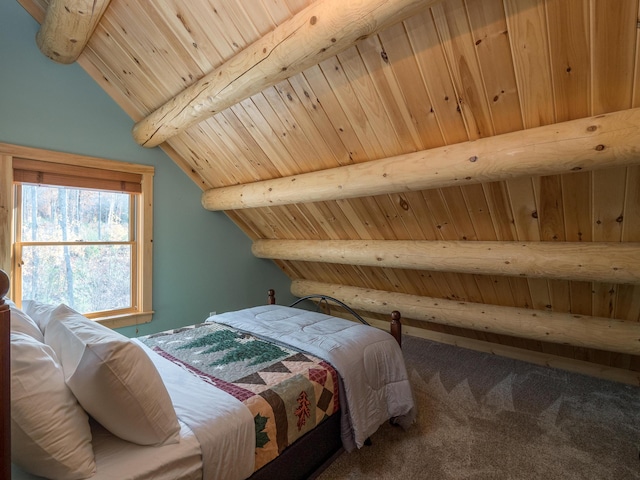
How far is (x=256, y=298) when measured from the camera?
4305 mm

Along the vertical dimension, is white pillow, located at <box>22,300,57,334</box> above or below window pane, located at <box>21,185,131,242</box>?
below

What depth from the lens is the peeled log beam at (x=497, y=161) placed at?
1.49m

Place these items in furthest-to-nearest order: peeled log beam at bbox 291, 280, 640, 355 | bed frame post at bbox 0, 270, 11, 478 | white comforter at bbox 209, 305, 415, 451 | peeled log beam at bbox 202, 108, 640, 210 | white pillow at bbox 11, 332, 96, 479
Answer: peeled log beam at bbox 291, 280, 640, 355 < white comforter at bbox 209, 305, 415, 451 < peeled log beam at bbox 202, 108, 640, 210 < white pillow at bbox 11, 332, 96, 479 < bed frame post at bbox 0, 270, 11, 478

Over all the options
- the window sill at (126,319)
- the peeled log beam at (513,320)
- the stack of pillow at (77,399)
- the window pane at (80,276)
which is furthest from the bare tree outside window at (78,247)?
the peeled log beam at (513,320)

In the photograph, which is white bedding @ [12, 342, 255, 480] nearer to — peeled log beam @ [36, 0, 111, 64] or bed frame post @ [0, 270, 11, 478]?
bed frame post @ [0, 270, 11, 478]

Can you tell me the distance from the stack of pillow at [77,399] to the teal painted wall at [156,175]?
2090 millimetres

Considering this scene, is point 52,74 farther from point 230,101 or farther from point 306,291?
point 306,291

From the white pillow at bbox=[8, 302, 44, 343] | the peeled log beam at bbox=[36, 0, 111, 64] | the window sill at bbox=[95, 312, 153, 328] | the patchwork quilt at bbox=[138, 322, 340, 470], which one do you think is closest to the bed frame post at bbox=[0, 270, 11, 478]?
the white pillow at bbox=[8, 302, 44, 343]

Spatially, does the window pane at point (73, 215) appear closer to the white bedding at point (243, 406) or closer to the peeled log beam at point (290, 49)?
the peeled log beam at point (290, 49)

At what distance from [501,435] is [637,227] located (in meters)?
1.59

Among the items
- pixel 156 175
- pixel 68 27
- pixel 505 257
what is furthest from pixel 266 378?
pixel 68 27

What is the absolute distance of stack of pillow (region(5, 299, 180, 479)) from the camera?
0.98 metres

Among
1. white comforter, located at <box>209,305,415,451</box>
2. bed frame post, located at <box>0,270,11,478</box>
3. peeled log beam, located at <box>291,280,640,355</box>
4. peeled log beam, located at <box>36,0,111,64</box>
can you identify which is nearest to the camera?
bed frame post, located at <box>0,270,11,478</box>

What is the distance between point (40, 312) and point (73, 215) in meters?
1.57
